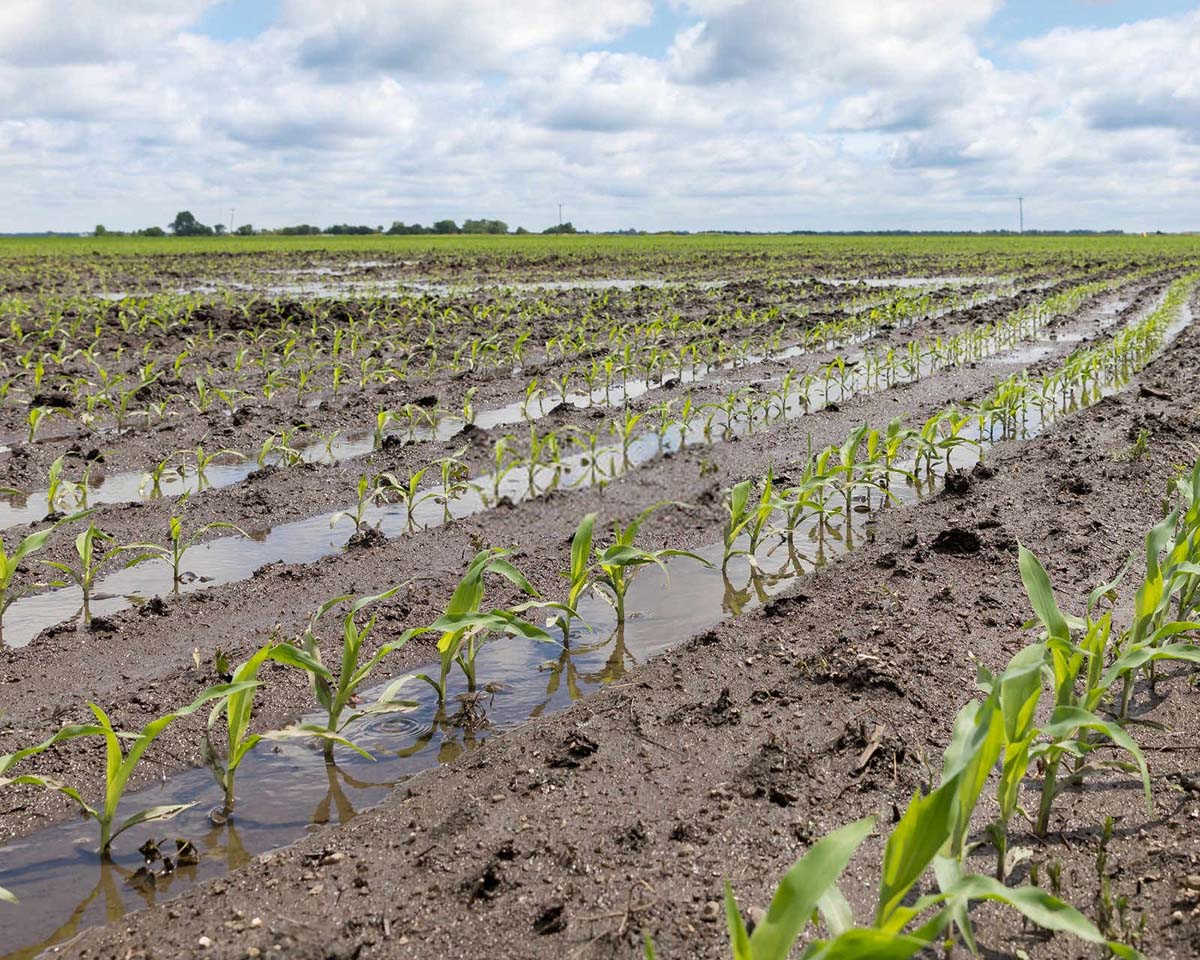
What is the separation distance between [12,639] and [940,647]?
433cm

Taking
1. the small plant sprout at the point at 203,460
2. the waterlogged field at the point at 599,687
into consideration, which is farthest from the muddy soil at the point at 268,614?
the small plant sprout at the point at 203,460

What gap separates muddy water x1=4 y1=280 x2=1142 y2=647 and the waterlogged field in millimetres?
41

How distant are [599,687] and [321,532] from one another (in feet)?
9.70

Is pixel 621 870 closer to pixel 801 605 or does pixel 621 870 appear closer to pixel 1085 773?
pixel 1085 773

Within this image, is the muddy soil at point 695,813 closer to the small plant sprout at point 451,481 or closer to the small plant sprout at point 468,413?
the small plant sprout at point 451,481

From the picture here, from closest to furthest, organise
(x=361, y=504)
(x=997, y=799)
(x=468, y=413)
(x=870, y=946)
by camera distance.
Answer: (x=870, y=946)
(x=997, y=799)
(x=361, y=504)
(x=468, y=413)

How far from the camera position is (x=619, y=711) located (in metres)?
3.61

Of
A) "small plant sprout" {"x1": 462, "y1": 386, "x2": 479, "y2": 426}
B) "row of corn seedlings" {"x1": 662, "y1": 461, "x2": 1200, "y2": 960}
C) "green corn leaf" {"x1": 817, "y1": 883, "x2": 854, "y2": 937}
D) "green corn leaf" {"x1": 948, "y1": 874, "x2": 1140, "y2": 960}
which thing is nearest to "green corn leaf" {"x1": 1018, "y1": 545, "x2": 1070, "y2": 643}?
"row of corn seedlings" {"x1": 662, "y1": 461, "x2": 1200, "y2": 960}

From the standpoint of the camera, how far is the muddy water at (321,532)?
16.8ft

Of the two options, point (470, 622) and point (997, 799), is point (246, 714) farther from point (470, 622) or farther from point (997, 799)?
point (997, 799)

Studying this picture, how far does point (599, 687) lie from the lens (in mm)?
4156

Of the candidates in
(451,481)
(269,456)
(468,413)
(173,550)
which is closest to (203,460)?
(269,456)

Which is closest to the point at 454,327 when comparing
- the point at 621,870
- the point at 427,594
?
the point at 427,594

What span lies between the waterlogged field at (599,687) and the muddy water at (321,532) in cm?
4
